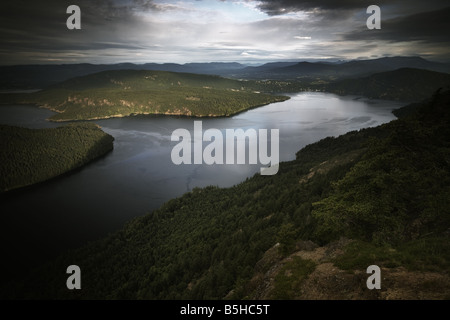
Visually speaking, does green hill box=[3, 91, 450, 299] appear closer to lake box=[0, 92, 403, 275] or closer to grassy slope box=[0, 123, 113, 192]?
lake box=[0, 92, 403, 275]

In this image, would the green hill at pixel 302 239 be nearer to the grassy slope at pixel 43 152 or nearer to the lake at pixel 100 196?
the lake at pixel 100 196

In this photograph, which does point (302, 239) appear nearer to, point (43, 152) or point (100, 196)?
point (100, 196)

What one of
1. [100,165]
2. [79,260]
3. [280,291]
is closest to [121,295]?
[79,260]

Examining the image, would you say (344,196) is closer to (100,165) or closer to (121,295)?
(121,295)

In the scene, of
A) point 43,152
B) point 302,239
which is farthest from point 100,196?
point 302,239

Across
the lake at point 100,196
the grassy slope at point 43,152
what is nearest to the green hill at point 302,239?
the lake at point 100,196
